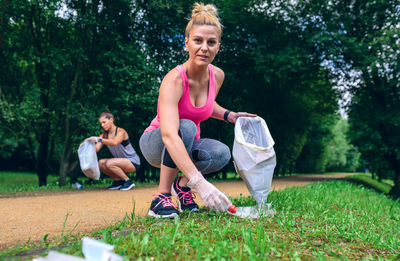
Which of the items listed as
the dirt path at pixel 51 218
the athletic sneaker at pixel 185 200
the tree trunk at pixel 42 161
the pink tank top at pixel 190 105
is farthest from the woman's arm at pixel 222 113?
the tree trunk at pixel 42 161

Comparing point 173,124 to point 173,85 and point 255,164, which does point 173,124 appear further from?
point 255,164

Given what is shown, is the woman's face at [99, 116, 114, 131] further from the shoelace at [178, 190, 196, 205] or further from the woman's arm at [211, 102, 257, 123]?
the shoelace at [178, 190, 196, 205]

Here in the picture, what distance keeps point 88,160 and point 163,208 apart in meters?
3.66

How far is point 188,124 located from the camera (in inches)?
111

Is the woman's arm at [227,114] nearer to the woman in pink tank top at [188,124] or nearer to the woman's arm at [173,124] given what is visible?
the woman in pink tank top at [188,124]

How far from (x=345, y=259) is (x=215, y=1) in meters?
9.27

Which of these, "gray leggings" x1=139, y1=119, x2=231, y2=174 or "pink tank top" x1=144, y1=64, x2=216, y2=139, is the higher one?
"pink tank top" x1=144, y1=64, x2=216, y2=139

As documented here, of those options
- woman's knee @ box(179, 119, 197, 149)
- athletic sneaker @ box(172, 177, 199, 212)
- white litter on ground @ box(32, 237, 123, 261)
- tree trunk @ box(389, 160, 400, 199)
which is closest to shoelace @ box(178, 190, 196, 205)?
athletic sneaker @ box(172, 177, 199, 212)

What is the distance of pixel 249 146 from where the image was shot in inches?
111

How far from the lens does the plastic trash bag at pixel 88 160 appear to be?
5883 mm

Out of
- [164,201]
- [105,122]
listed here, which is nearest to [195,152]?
[164,201]

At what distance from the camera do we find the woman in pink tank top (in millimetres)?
2572

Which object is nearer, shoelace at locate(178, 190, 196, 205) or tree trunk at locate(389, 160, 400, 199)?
shoelace at locate(178, 190, 196, 205)

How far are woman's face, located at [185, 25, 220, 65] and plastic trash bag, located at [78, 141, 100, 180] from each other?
12.6 ft
